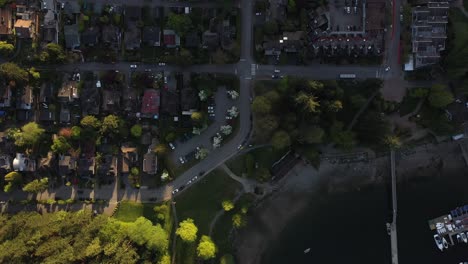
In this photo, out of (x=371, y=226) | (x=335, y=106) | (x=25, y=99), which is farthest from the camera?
(x=371, y=226)

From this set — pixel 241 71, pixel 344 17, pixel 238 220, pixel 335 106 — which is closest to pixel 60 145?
pixel 238 220

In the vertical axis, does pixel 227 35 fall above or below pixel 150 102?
above

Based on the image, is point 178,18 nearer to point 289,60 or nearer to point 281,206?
point 289,60

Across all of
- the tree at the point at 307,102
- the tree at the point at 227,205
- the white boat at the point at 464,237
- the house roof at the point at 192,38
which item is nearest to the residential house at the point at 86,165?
the tree at the point at 227,205

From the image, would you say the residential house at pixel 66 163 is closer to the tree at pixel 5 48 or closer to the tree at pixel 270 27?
the tree at pixel 5 48

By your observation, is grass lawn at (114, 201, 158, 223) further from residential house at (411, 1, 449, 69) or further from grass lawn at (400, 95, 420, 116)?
residential house at (411, 1, 449, 69)

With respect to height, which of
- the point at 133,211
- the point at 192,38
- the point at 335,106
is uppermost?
the point at 192,38

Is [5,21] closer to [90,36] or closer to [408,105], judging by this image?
[90,36]

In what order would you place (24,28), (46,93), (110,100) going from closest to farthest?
(24,28) → (110,100) → (46,93)
